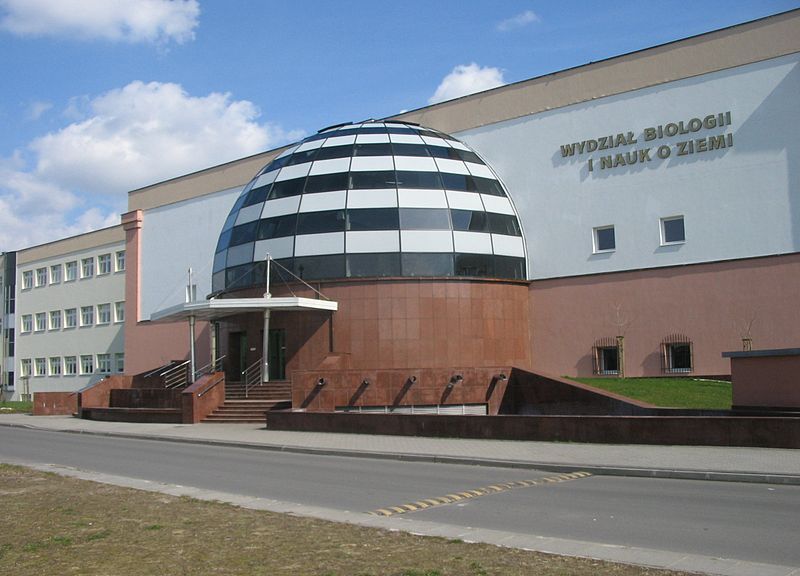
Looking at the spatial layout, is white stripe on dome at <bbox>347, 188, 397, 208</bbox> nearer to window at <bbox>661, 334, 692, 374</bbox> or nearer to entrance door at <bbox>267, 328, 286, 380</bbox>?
entrance door at <bbox>267, 328, 286, 380</bbox>

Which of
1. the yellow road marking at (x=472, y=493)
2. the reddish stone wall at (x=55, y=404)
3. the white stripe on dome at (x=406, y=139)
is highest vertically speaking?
the white stripe on dome at (x=406, y=139)

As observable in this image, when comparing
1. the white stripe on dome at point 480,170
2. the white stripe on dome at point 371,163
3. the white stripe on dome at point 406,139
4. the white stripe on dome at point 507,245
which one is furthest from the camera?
the white stripe on dome at point 406,139

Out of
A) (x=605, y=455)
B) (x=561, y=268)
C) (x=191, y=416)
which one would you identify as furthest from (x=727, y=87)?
(x=191, y=416)

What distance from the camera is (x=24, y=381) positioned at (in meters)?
67.6

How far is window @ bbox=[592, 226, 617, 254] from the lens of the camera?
33.7 metres

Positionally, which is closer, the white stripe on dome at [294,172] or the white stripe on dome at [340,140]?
the white stripe on dome at [294,172]

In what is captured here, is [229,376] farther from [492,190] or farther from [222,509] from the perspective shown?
[222,509]

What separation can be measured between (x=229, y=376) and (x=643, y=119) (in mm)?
20553

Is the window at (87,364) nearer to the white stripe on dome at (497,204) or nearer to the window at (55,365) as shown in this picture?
the window at (55,365)

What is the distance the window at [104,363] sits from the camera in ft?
196

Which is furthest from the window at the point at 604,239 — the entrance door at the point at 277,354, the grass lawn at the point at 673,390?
the entrance door at the point at 277,354

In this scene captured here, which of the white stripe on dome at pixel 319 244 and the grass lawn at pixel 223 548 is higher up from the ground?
the white stripe on dome at pixel 319 244

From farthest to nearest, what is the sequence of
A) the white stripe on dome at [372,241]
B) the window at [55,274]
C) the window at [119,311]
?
the window at [55,274]
the window at [119,311]
the white stripe on dome at [372,241]

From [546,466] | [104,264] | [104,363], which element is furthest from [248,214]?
[104,264]
